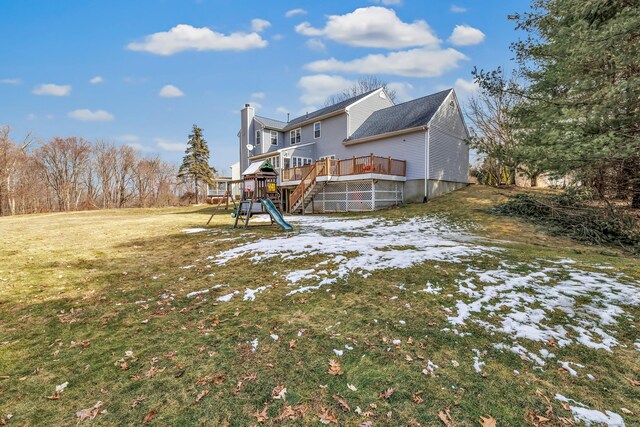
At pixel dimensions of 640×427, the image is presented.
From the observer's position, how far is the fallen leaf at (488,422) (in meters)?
2.32

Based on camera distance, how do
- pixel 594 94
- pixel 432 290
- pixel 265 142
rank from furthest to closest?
pixel 265 142 < pixel 594 94 < pixel 432 290

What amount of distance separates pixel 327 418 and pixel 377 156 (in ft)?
56.9

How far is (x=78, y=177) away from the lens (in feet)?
117

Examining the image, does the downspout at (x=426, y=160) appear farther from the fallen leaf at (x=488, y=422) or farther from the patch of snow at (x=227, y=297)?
the fallen leaf at (x=488, y=422)

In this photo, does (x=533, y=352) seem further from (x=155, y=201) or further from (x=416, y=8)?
(x=155, y=201)

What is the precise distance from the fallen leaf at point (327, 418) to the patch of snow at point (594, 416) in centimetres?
199

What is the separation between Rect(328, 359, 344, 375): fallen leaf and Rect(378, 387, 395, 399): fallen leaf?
0.47 metres

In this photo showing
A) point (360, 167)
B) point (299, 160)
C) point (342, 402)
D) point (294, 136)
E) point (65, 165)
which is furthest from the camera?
point (65, 165)

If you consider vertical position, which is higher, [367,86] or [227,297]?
[367,86]

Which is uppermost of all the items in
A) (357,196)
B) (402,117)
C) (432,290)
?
(402,117)

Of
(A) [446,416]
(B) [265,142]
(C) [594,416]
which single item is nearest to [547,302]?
(C) [594,416]

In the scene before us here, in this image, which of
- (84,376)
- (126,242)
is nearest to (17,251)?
(126,242)

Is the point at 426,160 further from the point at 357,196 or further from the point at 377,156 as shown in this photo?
the point at 357,196

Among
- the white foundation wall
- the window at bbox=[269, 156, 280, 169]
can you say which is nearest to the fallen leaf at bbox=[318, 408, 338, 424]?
the white foundation wall
